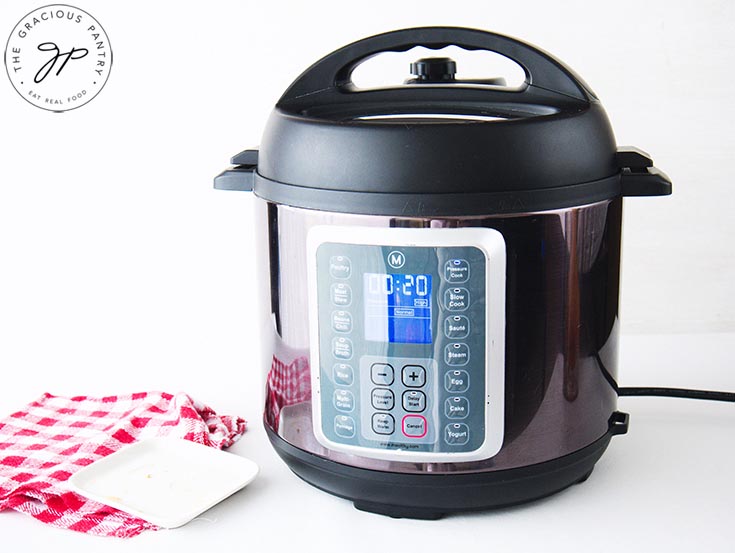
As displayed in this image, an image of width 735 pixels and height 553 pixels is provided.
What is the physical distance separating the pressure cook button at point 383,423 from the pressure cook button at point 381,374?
0.08ft

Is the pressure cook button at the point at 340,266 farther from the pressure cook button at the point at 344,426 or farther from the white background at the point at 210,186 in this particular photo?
the white background at the point at 210,186

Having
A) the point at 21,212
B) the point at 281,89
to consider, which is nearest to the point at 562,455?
the point at 281,89

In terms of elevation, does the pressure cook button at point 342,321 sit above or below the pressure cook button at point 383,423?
above

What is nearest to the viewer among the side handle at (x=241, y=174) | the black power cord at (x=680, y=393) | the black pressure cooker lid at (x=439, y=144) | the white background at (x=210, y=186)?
the black pressure cooker lid at (x=439, y=144)

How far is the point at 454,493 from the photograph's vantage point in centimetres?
75

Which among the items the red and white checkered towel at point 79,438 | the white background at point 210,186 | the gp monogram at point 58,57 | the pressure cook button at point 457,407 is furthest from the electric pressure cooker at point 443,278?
the gp monogram at point 58,57

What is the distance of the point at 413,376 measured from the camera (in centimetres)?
73

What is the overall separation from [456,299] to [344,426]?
13 centimetres

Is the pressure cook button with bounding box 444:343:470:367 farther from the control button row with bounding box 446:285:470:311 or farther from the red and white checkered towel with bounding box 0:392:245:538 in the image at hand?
the red and white checkered towel with bounding box 0:392:245:538

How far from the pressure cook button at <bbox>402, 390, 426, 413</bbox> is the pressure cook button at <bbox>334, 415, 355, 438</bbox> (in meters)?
0.05

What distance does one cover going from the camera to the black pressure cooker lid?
69 cm

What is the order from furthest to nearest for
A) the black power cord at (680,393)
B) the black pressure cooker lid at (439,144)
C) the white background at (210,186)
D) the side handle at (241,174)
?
the white background at (210,186) < the black power cord at (680,393) < the side handle at (241,174) < the black pressure cooker lid at (439,144)

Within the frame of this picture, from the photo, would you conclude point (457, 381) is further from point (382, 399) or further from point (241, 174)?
point (241, 174)

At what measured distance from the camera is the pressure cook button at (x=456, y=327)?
712 mm
